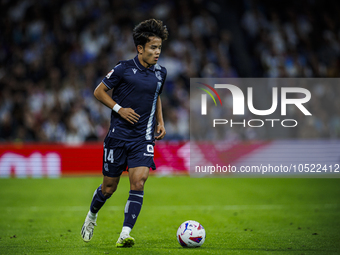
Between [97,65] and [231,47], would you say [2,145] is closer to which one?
[97,65]

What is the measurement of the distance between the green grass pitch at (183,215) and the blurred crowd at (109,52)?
2.31 m

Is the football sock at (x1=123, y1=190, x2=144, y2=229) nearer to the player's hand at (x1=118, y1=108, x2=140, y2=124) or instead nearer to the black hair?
the player's hand at (x1=118, y1=108, x2=140, y2=124)

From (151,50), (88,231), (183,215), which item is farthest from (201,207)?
(151,50)

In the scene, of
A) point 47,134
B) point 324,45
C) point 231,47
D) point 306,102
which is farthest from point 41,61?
point 324,45

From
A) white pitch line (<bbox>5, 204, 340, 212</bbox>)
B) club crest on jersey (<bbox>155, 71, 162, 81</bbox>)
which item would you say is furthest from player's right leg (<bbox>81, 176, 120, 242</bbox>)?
white pitch line (<bbox>5, 204, 340, 212</bbox>)

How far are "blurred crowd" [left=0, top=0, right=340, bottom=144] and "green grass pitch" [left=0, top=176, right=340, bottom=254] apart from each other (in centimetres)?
231

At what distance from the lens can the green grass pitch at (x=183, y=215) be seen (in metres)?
5.45

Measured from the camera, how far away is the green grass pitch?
5.45 metres

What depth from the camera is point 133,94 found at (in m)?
5.41

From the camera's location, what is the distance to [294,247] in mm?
5363

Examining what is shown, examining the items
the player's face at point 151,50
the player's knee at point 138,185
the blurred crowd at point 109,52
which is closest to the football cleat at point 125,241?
the player's knee at point 138,185

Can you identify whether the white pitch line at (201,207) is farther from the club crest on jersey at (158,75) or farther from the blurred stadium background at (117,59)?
the blurred stadium background at (117,59)

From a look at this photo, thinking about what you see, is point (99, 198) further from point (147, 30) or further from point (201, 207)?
point (201, 207)

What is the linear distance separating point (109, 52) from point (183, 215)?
10453mm
